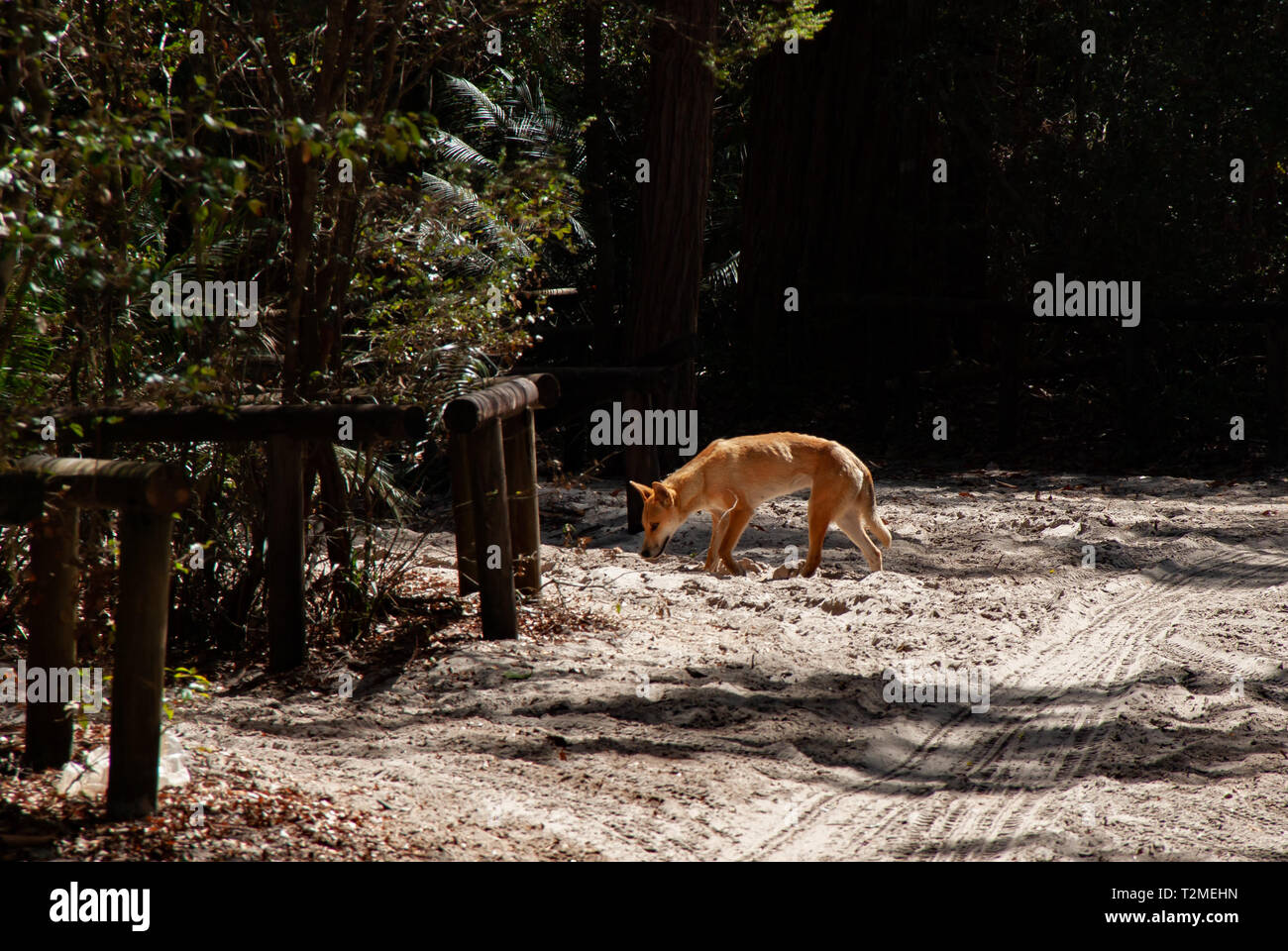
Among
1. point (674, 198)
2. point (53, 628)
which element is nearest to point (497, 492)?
point (53, 628)

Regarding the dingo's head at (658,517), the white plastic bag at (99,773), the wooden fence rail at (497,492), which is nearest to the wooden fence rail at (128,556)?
the white plastic bag at (99,773)

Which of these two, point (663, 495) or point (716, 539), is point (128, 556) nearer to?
point (663, 495)

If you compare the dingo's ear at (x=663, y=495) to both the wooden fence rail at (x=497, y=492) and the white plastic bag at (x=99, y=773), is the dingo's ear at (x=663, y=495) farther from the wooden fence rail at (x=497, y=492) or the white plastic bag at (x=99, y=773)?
the white plastic bag at (x=99, y=773)

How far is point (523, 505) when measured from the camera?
286 inches

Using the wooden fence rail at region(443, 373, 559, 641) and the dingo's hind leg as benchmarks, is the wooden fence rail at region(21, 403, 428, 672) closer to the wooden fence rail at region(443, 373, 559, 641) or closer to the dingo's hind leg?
the wooden fence rail at region(443, 373, 559, 641)

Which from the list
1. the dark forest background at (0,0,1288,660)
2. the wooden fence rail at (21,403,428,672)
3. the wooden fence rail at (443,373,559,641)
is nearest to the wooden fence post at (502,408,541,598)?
the wooden fence rail at (443,373,559,641)

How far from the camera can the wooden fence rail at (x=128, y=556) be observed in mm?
3770

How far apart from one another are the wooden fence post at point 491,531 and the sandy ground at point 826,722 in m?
0.25

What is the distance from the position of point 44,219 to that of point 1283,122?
12.6 meters

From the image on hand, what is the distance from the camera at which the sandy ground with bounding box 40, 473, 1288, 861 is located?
4473mm

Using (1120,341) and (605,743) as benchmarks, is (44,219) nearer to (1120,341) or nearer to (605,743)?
(605,743)

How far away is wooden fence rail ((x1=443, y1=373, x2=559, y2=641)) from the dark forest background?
0.30 metres
